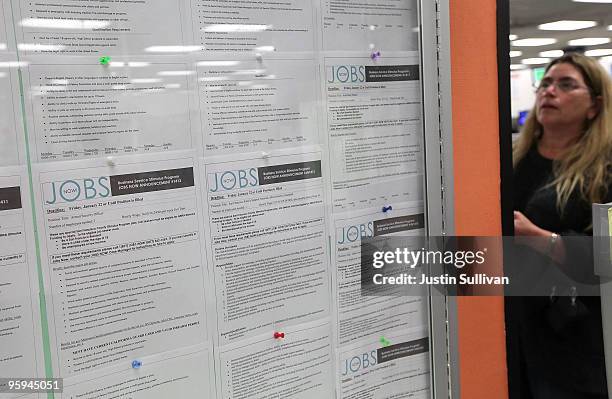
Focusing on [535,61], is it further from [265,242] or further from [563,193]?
[265,242]

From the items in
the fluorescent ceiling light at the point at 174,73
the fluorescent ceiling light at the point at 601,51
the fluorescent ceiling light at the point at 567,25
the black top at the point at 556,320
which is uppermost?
the fluorescent ceiling light at the point at 567,25

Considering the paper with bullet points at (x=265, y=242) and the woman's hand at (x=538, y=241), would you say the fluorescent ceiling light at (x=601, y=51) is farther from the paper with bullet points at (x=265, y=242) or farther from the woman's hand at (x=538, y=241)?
the paper with bullet points at (x=265, y=242)

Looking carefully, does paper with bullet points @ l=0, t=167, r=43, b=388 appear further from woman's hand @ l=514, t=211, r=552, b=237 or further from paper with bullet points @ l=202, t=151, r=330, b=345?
woman's hand @ l=514, t=211, r=552, b=237

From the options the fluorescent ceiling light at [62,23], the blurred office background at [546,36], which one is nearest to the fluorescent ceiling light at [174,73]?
the fluorescent ceiling light at [62,23]

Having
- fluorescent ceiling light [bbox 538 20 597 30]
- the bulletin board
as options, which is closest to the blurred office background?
fluorescent ceiling light [bbox 538 20 597 30]

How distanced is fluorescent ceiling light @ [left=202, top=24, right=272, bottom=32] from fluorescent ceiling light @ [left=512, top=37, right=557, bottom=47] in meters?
0.79

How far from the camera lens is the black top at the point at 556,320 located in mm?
1855

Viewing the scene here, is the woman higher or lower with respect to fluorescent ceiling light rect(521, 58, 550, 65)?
lower

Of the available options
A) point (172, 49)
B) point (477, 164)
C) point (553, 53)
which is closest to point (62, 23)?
point (172, 49)

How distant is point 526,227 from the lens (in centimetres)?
184

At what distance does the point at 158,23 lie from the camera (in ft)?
3.90

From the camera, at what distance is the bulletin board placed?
109 cm

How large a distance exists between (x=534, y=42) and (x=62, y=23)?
4.23 feet

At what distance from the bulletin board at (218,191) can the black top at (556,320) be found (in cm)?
45
